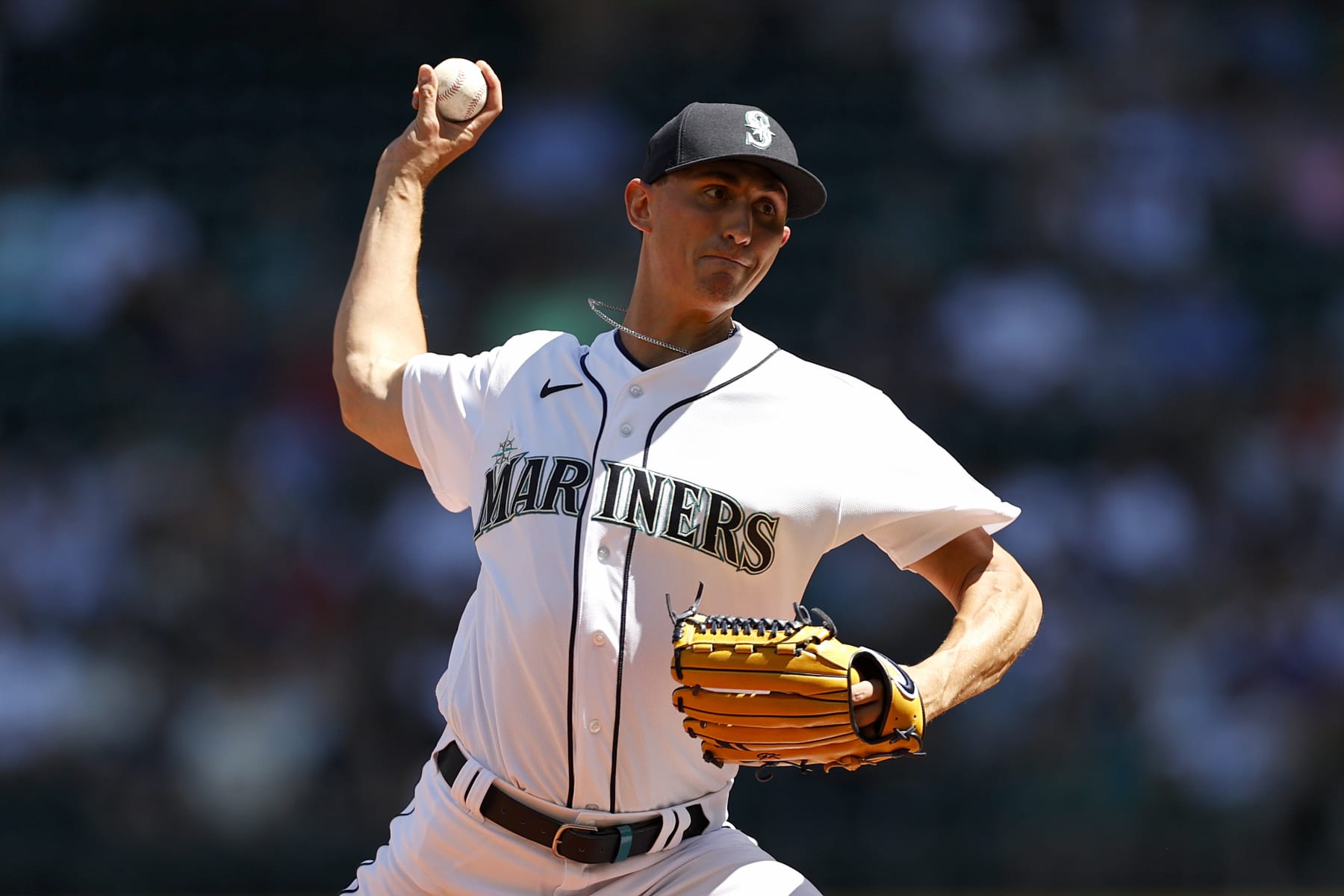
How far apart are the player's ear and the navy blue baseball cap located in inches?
3.4

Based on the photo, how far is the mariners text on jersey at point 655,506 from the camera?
8.11 ft

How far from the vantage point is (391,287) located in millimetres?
2982

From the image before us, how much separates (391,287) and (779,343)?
16.1ft

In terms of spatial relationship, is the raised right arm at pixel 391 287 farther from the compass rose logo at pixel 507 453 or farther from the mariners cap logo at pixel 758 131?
the mariners cap logo at pixel 758 131

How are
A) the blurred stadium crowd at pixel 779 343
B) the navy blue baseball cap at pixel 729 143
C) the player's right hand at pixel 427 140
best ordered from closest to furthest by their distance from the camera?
the navy blue baseball cap at pixel 729 143 → the player's right hand at pixel 427 140 → the blurred stadium crowd at pixel 779 343

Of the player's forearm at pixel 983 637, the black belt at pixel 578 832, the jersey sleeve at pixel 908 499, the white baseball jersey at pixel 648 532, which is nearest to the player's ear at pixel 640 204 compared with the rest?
the white baseball jersey at pixel 648 532

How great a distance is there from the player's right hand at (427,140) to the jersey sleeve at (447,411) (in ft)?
1.51

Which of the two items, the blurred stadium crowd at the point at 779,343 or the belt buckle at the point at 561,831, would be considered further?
the blurred stadium crowd at the point at 779,343

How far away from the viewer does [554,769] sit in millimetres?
2457

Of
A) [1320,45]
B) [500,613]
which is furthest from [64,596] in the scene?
[1320,45]

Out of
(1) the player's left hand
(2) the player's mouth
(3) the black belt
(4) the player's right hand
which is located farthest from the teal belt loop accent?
(4) the player's right hand

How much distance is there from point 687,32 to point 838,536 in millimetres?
6980

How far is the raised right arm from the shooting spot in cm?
289

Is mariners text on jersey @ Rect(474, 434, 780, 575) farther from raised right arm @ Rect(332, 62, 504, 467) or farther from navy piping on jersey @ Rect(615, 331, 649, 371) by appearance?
raised right arm @ Rect(332, 62, 504, 467)
